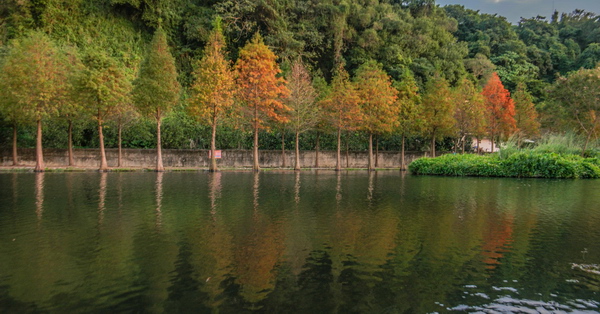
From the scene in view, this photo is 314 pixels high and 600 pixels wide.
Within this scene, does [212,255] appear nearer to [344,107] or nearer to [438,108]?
[344,107]

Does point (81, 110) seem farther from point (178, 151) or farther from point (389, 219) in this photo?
point (389, 219)

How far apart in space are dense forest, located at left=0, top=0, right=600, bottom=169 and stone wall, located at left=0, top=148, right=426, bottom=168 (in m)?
2.00

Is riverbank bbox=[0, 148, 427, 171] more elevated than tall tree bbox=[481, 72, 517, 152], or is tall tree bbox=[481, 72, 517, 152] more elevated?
tall tree bbox=[481, 72, 517, 152]

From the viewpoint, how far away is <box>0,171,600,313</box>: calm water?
5598 mm

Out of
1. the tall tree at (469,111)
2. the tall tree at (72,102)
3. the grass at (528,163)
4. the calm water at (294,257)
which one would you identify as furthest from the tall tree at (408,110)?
the tall tree at (72,102)

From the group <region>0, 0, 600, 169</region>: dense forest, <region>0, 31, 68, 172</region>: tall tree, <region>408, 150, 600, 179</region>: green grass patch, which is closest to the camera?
<region>408, 150, 600, 179</region>: green grass patch

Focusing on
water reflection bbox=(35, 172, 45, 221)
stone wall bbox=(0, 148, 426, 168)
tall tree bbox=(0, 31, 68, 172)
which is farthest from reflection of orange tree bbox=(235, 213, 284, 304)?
stone wall bbox=(0, 148, 426, 168)

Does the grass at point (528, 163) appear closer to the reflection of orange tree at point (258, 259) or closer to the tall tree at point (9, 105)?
the reflection of orange tree at point (258, 259)

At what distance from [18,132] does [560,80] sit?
4837 centimetres

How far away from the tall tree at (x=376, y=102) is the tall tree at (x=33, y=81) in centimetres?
2506

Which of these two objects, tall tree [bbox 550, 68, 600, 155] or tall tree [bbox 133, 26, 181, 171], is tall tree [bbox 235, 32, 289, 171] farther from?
tall tree [bbox 550, 68, 600, 155]

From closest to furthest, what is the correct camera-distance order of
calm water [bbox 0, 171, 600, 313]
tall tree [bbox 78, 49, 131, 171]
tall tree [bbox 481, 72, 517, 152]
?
calm water [bbox 0, 171, 600, 313] → tall tree [bbox 78, 49, 131, 171] → tall tree [bbox 481, 72, 517, 152]

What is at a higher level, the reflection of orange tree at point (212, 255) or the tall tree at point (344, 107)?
the tall tree at point (344, 107)

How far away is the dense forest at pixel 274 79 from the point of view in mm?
31578
